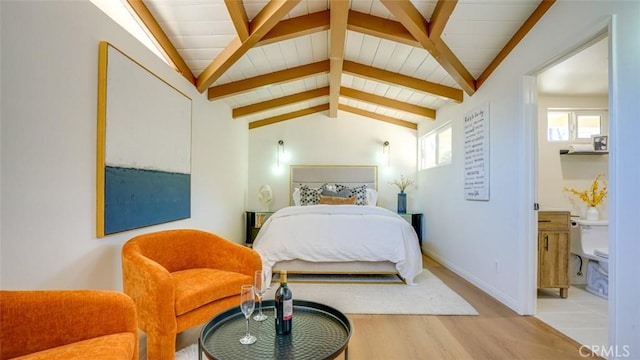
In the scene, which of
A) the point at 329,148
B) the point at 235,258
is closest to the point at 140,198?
the point at 235,258

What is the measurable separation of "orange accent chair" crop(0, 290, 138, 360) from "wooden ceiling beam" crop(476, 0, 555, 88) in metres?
3.42

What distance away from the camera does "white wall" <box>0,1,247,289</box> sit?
1.45m

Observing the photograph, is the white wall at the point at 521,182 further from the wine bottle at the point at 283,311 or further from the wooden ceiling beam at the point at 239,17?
the wooden ceiling beam at the point at 239,17

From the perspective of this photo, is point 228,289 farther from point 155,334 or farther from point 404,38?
point 404,38

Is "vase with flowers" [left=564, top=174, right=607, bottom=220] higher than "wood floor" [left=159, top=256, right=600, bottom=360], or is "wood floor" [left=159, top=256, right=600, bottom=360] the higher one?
"vase with flowers" [left=564, top=174, right=607, bottom=220]

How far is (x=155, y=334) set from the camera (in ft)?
5.91

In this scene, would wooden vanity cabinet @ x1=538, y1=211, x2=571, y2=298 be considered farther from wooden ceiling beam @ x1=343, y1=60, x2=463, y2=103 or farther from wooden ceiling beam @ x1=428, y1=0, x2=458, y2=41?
wooden ceiling beam @ x1=428, y1=0, x2=458, y2=41

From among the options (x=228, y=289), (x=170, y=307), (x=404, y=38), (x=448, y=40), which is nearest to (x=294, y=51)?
(x=404, y=38)

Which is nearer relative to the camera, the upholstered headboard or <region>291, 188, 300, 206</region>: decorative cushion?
<region>291, 188, 300, 206</region>: decorative cushion

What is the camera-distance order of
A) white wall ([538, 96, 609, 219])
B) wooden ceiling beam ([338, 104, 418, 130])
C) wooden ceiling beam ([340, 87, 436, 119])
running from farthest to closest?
1. wooden ceiling beam ([338, 104, 418, 130])
2. wooden ceiling beam ([340, 87, 436, 119])
3. white wall ([538, 96, 609, 219])

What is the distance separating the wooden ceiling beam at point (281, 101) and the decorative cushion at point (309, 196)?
5.32 ft

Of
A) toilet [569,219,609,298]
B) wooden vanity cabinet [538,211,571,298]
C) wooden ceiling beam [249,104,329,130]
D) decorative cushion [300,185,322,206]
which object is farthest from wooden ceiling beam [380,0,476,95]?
decorative cushion [300,185,322,206]

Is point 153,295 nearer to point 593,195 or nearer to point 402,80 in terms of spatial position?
point 402,80

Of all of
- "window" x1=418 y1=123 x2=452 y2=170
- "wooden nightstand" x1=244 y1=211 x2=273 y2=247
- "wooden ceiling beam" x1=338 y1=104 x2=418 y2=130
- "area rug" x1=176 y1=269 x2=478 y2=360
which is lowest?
"area rug" x1=176 y1=269 x2=478 y2=360
